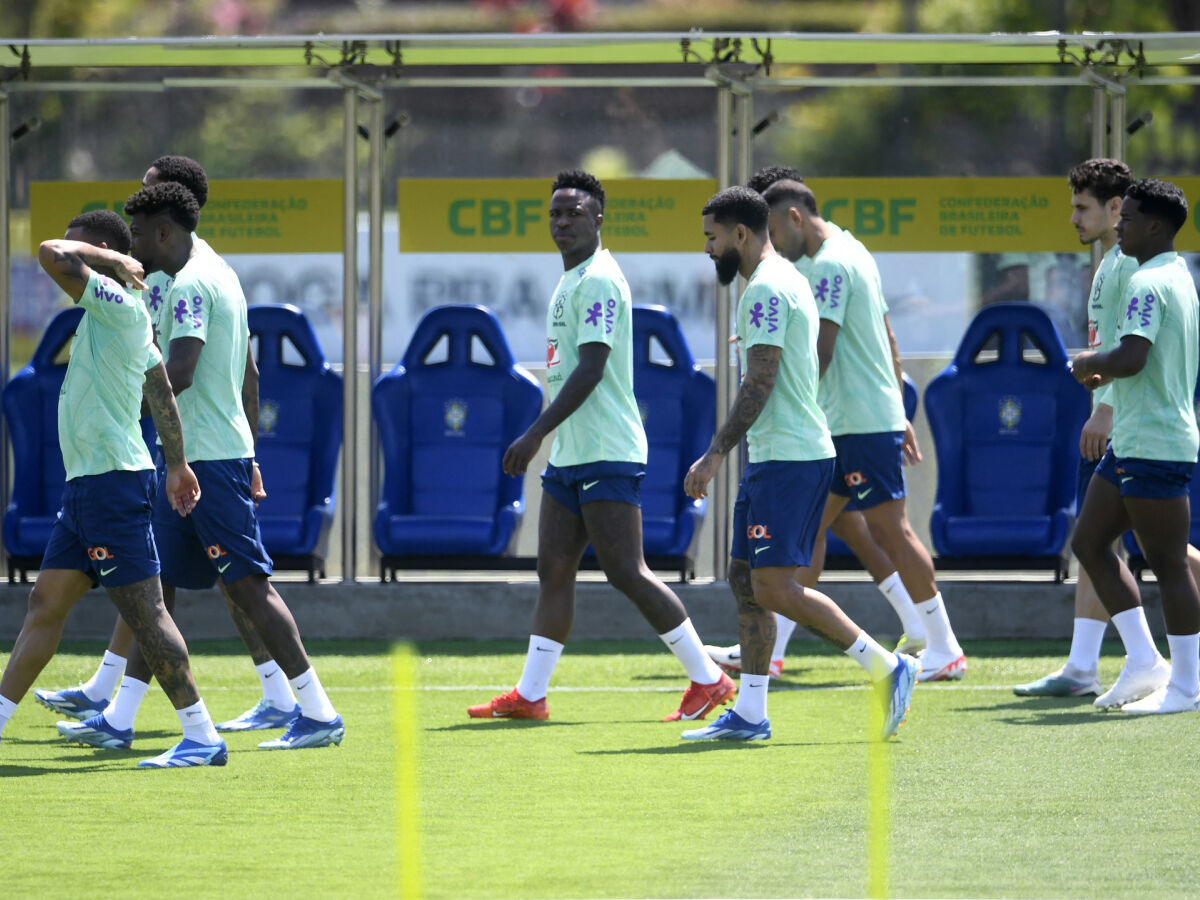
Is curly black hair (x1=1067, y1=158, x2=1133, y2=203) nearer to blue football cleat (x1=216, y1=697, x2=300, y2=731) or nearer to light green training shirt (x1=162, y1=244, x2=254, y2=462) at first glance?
light green training shirt (x1=162, y1=244, x2=254, y2=462)

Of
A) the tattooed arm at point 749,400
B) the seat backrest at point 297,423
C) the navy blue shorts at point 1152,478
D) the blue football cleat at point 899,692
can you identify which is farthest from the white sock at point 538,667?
the seat backrest at point 297,423

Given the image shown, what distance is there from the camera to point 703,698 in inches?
304

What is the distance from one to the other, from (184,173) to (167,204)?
1.42 ft

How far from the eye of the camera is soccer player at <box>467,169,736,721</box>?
7586 millimetres

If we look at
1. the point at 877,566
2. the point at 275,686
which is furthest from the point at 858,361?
the point at 275,686

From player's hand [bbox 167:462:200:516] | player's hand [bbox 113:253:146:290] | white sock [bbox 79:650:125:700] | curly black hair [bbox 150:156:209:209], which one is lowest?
white sock [bbox 79:650:125:700]

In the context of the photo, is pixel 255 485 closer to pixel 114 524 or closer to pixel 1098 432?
pixel 114 524

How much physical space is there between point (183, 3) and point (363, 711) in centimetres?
1922

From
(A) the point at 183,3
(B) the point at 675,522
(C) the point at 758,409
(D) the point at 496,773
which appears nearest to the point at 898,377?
(B) the point at 675,522

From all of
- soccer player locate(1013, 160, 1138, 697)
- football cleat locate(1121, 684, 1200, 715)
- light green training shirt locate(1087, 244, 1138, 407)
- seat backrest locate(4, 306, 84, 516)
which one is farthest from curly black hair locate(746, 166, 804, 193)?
seat backrest locate(4, 306, 84, 516)

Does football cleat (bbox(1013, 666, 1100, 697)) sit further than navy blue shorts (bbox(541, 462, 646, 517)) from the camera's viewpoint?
Yes

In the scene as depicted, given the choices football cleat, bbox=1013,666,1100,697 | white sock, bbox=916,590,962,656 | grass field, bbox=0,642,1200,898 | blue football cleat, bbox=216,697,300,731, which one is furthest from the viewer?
white sock, bbox=916,590,962,656

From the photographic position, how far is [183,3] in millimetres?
25672

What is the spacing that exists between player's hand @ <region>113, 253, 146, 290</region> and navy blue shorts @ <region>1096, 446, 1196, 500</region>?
11.9 feet
